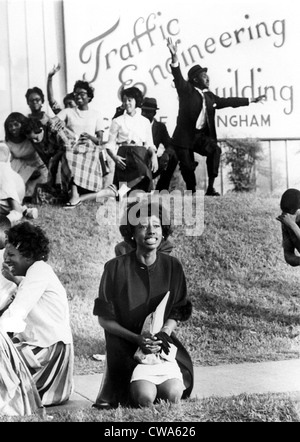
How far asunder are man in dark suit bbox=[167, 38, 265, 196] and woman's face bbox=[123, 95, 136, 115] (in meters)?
0.27

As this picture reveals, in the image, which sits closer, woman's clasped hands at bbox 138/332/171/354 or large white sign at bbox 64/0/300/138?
A: woman's clasped hands at bbox 138/332/171/354

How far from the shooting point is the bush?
4121mm

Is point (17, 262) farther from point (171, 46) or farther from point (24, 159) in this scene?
point (171, 46)

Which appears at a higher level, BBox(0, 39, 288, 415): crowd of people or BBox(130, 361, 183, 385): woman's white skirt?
BBox(0, 39, 288, 415): crowd of people

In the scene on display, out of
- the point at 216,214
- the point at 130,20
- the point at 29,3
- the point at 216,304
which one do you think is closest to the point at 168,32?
the point at 130,20

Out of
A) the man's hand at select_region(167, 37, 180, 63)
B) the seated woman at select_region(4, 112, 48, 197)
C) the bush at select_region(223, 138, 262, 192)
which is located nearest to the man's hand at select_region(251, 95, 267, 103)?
the bush at select_region(223, 138, 262, 192)

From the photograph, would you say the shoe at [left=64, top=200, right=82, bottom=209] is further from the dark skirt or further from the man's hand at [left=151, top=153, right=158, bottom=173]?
the man's hand at [left=151, top=153, right=158, bottom=173]

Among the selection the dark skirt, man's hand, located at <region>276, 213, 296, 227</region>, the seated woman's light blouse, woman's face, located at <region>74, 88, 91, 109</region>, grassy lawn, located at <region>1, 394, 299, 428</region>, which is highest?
woman's face, located at <region>74, 88, 91, 109</region>

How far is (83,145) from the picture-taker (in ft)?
13.6

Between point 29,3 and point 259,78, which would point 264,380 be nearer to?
point 259,78

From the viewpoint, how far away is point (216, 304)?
4109 millimetres

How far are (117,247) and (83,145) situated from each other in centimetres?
63

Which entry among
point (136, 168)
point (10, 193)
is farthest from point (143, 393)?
point (10, 193)
